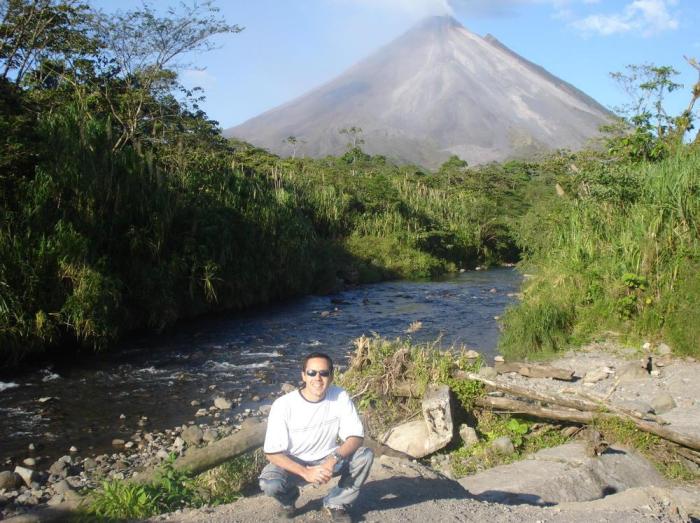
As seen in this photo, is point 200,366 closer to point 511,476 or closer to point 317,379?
point 511,476

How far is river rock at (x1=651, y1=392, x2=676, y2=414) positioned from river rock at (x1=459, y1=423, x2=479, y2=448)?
7.05ft

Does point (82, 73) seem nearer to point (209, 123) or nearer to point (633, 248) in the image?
point (209, 123)

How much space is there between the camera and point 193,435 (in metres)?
6.93

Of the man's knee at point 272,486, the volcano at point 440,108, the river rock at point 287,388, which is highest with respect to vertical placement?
the volcano at point 440,108

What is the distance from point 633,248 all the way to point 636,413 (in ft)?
15.7

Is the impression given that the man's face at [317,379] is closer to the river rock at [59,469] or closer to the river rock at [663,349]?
the river rock at [59,469]

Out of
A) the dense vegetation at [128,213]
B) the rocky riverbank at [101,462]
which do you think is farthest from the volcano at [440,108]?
the rocky riverbank at [101,462]

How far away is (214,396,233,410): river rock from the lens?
8164 mm

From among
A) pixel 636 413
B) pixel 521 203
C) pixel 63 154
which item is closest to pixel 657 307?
pixel 636 413

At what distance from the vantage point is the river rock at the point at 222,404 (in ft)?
26.8

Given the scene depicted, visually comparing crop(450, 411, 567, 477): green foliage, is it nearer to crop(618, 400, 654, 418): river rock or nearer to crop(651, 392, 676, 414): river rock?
crop(618, 400, 654, 418): river rock

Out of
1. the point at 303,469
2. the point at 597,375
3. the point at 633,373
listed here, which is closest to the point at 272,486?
the point at 303,469

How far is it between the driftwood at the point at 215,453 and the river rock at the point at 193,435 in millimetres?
2142

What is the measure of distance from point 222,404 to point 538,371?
14.0ft
